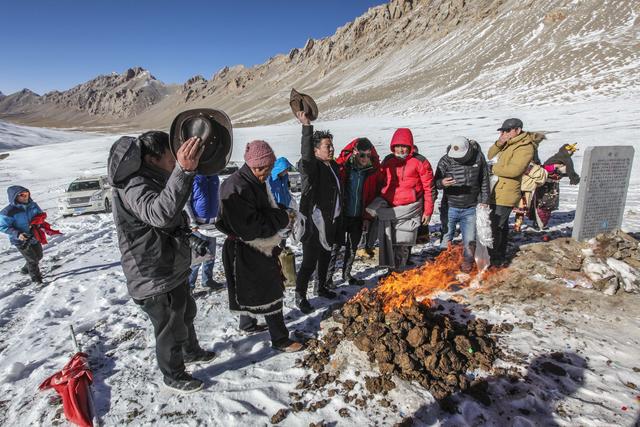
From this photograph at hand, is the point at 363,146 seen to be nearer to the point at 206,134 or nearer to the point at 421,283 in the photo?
the point at 421,283

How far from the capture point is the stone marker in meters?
4.90

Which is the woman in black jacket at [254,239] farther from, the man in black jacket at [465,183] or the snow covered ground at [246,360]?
the man in black jacket at [465,183]

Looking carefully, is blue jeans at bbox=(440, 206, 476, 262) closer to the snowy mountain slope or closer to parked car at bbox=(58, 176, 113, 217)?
parked car at bbox=(58, 176, 113, 217)

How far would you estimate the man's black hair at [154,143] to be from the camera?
7.94ft

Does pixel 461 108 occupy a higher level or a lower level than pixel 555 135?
higher

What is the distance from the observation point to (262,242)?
3.11 metres

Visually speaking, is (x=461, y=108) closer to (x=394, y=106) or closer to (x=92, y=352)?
(x=394, y=106)

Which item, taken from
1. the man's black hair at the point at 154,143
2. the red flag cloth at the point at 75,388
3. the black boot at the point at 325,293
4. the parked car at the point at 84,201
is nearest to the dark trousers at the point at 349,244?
the black boot at the point at 325,293

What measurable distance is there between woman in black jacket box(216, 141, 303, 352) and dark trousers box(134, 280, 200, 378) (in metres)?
0.49

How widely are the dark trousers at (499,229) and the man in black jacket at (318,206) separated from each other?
237 cm

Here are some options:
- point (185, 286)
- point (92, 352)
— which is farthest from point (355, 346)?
point (92, 352)

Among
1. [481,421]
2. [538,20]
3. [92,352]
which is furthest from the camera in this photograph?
[538,20]

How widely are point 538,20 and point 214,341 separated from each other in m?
97.6

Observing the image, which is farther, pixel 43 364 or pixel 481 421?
pixel 43 364
